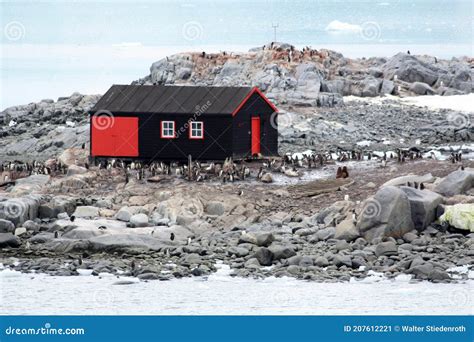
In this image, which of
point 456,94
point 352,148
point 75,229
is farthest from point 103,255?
point 456,94

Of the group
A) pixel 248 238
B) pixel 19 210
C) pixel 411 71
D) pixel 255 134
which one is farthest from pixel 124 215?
pixel 411 71

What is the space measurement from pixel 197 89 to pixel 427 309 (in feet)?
59.0

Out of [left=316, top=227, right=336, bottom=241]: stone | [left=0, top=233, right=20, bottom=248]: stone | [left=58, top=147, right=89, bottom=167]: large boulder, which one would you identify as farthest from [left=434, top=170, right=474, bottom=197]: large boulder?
[left=58, top=147, right=89, bottom=167]: large boulder

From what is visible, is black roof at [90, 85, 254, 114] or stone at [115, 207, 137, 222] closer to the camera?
stone at [115, 207, 137, 222]

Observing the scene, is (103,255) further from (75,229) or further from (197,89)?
(197,89)

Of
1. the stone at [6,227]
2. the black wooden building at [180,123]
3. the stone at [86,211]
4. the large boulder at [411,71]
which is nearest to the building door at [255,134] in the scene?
the black wooden building at [180,123]

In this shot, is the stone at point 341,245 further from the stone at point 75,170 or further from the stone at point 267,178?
the stone at point 75,170

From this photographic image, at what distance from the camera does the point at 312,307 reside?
92.4 feet

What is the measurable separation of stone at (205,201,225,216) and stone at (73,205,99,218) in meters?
3.27

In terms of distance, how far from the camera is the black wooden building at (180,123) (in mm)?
42250

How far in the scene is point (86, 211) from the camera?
37406 millimetres

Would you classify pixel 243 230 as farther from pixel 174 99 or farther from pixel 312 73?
pixel 312 73

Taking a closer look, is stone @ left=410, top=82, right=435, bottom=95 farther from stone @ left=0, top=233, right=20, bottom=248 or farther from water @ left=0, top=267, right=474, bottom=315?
water @ left=0, top=267, right=474, bottom=315

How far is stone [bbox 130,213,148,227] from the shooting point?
118ft
